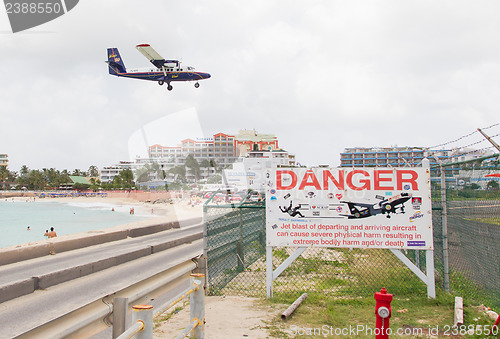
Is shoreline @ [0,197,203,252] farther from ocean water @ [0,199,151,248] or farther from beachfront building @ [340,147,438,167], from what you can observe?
beachfront building @ [340,147,438,167]

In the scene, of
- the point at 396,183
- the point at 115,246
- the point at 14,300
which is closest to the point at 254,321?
the point at 396,183

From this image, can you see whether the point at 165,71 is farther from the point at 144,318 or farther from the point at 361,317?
the point at 144,318

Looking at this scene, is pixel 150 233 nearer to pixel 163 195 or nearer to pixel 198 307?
pixel 198 307

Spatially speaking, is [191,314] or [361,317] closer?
[191,314]

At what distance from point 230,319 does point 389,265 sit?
536 cm

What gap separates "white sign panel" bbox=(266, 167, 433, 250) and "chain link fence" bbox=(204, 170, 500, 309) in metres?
0.58

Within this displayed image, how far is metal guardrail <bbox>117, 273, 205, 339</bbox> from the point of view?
10.6 feet

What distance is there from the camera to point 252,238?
11.0 meters

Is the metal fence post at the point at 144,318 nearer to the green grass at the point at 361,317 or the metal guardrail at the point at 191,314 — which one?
the metal guardrail at the point at 191,314

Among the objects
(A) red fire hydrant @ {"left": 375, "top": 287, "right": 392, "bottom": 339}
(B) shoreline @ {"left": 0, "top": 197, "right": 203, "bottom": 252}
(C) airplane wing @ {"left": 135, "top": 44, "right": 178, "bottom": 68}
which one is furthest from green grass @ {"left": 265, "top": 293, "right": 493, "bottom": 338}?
(C) airplane wing @ {"left": 135, "top": 44, "right": 178, "bottom": 68}

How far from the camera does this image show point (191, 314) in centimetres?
465

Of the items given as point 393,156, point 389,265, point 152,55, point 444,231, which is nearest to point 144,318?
point 444,231

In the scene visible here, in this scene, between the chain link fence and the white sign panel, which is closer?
the white sign panel

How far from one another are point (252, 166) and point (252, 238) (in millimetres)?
70067
